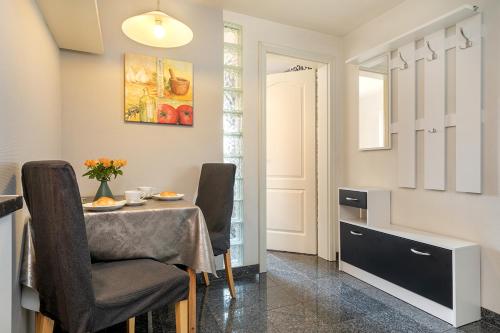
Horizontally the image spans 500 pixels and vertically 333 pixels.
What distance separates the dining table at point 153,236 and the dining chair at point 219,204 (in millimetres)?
441

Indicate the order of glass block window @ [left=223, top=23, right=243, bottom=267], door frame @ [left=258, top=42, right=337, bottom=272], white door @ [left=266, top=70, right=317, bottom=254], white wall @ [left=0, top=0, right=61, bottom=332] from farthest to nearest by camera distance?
white door @ [left=266, top=70, right=317, bottom=254] → door frame @ [left=258, top=42, right=337, bottom=272] → glass block window @ [left=223, top=23, right=243, bottom=267] → white wall @ [left=0, top=0, right=61, bottom=332]

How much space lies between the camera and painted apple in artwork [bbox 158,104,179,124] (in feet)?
7.84

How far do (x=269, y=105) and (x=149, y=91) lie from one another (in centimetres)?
164

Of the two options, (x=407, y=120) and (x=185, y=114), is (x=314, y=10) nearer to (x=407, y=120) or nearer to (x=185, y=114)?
(x=407, y=120)

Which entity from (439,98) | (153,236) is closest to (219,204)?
(153,236)

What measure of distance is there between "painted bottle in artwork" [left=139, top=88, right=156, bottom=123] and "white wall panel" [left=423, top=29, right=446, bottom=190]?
2.21m

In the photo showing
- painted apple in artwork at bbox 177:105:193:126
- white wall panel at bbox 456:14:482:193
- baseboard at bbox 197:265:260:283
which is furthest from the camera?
baseboard at bbox 197:265:260:283

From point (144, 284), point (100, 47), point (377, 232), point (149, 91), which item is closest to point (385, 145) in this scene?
point (377, 232)

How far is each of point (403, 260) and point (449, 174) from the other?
2.39 ft

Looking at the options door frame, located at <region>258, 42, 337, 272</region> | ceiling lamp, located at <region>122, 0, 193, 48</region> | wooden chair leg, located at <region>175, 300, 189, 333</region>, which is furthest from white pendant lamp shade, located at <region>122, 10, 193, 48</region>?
wooden chair leg, located at <region>175, 300, 189, 333</region>

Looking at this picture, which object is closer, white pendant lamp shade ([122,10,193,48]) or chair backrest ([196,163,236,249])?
white pendant lamp shade ([122,10,193,48])

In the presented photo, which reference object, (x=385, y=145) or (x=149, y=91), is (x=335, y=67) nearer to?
(x=385, y=145)

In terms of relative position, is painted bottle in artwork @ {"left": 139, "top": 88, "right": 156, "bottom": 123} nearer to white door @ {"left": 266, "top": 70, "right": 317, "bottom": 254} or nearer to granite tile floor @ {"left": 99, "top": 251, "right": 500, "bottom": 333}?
granite tile floor @ {"left": 99, "top": 251, "right": 500, "bottom": 333}

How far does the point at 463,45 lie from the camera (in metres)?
2.00
